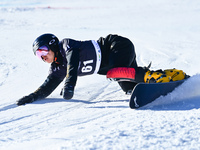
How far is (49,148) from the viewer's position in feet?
4.96

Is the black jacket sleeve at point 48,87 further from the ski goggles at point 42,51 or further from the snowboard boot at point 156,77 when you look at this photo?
the snowboard boot at point 156,77

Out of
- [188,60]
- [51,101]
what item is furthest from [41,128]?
[188,60]

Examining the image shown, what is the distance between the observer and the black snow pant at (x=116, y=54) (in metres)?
2.81

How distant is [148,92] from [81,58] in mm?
818

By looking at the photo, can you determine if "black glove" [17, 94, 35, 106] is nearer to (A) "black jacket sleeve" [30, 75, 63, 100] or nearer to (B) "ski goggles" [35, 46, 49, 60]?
(A) "black jacket sleeve" [30, 75, 63, 100]

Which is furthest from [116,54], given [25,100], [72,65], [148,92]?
[25,100]

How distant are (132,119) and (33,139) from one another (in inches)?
28.4

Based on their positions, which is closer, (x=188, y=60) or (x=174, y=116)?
(x=174, y=116)

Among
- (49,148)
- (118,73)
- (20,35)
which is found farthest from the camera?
(20,35)

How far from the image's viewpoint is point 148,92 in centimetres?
229

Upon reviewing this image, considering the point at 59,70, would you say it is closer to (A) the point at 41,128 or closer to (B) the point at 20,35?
(A) the point at 41,128

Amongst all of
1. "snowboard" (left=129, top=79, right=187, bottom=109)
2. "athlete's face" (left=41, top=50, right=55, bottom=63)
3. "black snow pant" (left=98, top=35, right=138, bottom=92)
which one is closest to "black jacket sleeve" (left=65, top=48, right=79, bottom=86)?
"athlete's face" (left=41, top=50, right=55, bottom=63)

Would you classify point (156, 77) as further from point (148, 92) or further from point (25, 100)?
point (25, 100)

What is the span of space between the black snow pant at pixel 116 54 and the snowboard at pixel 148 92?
57 centimetres
